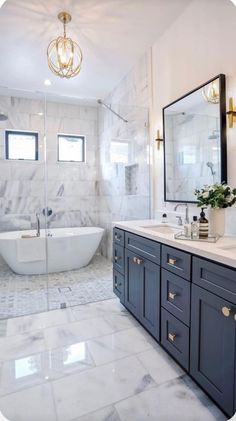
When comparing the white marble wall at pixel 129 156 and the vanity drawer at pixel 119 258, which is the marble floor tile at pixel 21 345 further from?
the white marble wall at pixel 129 156

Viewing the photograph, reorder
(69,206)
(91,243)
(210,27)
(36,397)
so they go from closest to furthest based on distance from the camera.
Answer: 1. (36,397)
2. (210,27)
3. (91,243)
4. (69,206)

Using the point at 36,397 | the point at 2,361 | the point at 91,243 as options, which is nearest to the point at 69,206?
the point at 91,243

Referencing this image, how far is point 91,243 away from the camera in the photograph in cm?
375

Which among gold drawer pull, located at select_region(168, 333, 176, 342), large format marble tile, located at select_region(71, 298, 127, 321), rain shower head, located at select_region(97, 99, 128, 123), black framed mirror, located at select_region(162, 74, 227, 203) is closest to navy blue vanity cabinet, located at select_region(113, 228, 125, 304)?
large format marble tile, located at select_region(71, 298, 127, 321)

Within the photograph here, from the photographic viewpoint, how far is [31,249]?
3.38 metres

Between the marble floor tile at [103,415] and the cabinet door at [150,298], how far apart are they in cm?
60

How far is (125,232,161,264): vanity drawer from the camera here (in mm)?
1787

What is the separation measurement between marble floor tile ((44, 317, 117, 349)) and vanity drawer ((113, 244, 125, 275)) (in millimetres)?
496

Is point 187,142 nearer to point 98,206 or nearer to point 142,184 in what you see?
point 142,184

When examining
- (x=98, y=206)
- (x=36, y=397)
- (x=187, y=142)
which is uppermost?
(x=187, y=142)

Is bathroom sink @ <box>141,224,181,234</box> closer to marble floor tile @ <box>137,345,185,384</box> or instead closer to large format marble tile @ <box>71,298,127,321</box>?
large format marble tile @ <box>71,298,127,321</box>

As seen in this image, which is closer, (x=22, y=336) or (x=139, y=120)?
(x=22, y=336)

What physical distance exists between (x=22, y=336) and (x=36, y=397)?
0.69 metres

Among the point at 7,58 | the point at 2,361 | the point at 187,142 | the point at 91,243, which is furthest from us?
the point at 91,243
